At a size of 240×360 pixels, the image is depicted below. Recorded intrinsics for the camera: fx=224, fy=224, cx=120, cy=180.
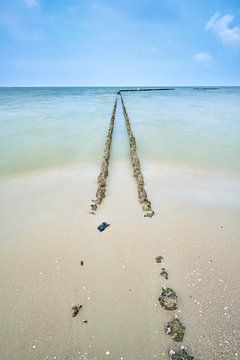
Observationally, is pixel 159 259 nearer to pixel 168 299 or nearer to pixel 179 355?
pixel 168 299

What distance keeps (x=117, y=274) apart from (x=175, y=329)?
1.14 meters

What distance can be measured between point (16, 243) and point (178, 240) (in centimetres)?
310

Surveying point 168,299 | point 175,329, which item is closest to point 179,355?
point 175,329

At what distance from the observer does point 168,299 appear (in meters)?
3.06

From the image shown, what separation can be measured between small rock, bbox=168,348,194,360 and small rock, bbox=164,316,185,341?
0.15 metres

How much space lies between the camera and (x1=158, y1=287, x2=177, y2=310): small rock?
2992 millimetres

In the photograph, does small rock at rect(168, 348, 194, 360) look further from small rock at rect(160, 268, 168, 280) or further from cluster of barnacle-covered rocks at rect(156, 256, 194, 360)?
small rock at rect(160, 268, 168, 280)

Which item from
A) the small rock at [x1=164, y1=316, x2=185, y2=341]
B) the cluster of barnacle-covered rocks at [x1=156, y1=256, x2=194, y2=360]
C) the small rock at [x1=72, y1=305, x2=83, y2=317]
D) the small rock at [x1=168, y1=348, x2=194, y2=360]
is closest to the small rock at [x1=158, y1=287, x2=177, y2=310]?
the cluster of barnacle-covered rocks at [x1=156, y1=256, x2=194, y2=360]

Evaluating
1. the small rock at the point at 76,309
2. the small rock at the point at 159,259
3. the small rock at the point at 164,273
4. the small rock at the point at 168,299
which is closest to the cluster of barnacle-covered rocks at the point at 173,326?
the small rock at the point at 168,299

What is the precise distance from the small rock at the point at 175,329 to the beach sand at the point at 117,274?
0.24ft

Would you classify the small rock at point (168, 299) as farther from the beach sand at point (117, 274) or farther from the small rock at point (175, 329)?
the small rock at point (175, 329)

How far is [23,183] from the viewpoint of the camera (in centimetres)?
701

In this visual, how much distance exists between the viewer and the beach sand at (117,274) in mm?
2693

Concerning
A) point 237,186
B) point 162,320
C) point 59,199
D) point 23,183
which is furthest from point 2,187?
point 237,186
